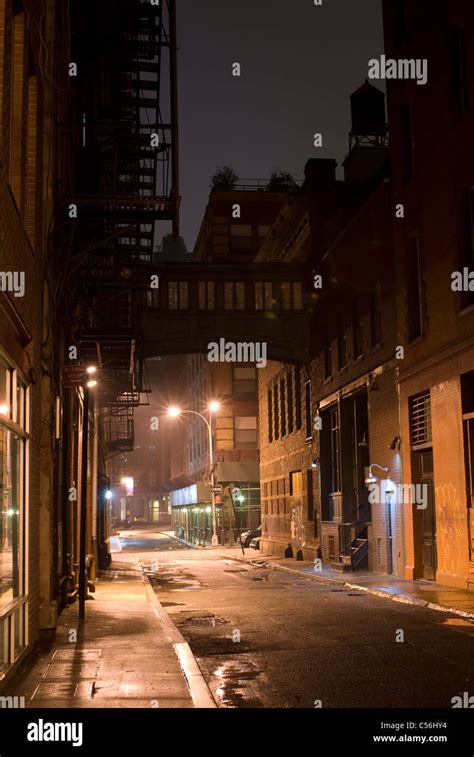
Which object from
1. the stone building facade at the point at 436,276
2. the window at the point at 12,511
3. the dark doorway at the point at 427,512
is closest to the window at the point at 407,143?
the stone building facade at the point at 436,276

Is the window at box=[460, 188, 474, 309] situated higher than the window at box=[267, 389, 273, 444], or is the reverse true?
the window at box=[460, 188, 474, 309]

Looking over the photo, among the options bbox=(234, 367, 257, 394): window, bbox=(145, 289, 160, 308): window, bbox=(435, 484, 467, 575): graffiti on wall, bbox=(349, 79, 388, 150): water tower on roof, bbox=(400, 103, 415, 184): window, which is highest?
bbox=(349, 79, 388, 150): water tower on roof

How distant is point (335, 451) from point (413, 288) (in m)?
10.4

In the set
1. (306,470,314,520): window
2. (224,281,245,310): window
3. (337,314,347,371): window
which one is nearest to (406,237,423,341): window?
(337,314,347,371): window

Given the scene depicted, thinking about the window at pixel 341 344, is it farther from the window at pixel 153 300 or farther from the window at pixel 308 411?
the window at pixel 153 300

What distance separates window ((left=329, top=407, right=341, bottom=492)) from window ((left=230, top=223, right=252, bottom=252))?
107 ft

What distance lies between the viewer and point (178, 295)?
3575cm

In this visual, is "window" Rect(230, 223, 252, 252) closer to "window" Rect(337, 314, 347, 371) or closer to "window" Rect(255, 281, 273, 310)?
"window" Rect(255, 281, 273, 310)

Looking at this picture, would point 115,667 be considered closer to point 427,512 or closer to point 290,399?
point 427,512

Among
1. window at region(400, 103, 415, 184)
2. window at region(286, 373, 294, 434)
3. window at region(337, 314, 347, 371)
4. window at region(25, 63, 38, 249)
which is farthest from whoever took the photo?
window at region(286, 373, 294, 434)

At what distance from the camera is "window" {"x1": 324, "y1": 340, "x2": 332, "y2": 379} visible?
32.0 m

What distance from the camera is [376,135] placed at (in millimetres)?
37156

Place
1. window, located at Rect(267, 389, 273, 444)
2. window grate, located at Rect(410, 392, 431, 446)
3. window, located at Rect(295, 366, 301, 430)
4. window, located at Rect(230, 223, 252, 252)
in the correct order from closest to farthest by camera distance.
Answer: window grate, located at Rect(410, 392, 431, 446)
window, located at Rect(295, 366, 301, 430)
window, located at Rect(267, 389, 273, 444)
window, located at Rect(230, 223, 252, 252)
